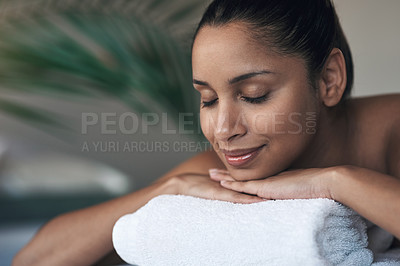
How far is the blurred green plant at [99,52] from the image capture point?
4.62ft

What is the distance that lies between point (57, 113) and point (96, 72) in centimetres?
20

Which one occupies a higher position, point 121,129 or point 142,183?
point 121,129

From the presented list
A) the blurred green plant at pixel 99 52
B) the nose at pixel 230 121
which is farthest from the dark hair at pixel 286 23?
the blurred green plant at pixel 99 52

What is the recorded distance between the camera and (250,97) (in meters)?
0.74

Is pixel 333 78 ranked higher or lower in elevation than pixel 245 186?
higher

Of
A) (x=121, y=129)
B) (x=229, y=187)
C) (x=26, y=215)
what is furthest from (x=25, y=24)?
(x=229, y=187)

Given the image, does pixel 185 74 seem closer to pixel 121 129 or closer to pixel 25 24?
pixel 121 129

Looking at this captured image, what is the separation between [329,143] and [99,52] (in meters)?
0.89

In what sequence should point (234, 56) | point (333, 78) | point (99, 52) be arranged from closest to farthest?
point (234, 56) < point (333, 78) < point (99, 52)

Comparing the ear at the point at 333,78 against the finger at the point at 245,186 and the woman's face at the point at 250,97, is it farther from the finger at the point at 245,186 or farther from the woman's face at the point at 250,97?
the finger at the point at 245,186

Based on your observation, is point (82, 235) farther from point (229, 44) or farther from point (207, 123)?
point (229, 44)

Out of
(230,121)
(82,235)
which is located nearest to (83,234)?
(82,235)

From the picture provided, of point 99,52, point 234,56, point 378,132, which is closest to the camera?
point 234,56

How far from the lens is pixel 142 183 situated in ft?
5.38
